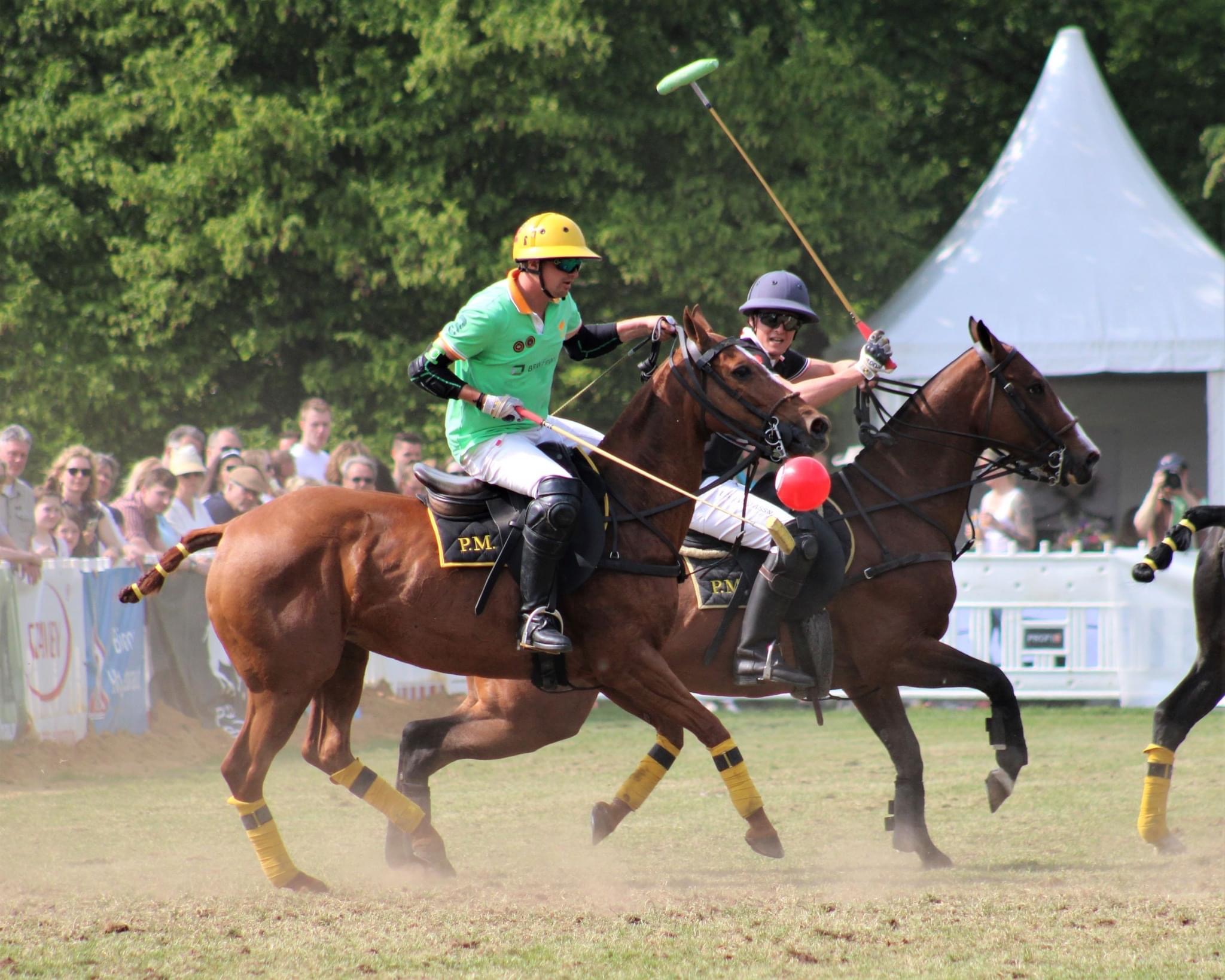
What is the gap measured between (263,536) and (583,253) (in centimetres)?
185

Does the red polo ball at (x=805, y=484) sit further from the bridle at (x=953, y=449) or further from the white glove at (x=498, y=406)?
the bridle at (x=953, y=449)

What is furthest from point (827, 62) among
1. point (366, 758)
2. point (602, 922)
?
point (602, 922)

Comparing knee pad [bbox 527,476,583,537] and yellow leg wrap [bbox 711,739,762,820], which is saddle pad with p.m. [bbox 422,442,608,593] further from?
yellow leg wrap [bbox 711,739,762,820]

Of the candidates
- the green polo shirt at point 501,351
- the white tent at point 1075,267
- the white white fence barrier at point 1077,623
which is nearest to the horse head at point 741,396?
the green polo shirt at point 501,351

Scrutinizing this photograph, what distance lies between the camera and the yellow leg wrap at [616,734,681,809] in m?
A: 8.45

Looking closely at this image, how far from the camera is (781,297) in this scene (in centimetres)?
848

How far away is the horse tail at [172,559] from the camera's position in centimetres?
756

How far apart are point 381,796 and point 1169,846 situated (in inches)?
150

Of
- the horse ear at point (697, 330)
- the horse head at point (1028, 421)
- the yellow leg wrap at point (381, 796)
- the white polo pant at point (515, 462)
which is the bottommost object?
the yellow leg wrap at point (381, 796)

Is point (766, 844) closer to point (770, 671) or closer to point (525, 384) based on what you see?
point (770, 671)

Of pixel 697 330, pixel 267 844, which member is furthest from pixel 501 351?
pixel 267 844

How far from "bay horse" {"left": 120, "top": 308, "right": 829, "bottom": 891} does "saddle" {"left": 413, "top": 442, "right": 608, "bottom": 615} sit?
7 centimetres

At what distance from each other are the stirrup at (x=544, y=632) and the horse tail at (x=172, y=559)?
154 cm

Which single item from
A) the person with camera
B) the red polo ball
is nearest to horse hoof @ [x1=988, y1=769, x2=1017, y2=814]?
the red polo ball
